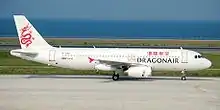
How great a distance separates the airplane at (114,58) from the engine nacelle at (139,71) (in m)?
0.20

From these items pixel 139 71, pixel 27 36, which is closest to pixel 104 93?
pixel 139 71

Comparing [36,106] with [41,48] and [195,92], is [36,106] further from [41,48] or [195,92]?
[41,48]

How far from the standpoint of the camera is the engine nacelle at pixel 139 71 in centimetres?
3709

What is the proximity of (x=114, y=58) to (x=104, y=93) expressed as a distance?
10076 millimetres

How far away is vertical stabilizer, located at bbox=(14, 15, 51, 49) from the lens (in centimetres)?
4000

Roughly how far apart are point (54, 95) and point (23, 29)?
45.6 feet

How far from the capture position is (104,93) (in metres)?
29.1

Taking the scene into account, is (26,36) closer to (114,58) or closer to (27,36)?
(27,36)

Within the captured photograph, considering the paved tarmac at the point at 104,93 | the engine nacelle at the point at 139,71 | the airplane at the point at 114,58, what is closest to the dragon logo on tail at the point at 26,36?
the airplane at the point at 114,58

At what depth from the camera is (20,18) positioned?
40312mm

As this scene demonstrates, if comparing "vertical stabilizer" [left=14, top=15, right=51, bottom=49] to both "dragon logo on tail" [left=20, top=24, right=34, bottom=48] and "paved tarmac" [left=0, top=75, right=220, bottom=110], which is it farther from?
"paved tarmac" [left=0, top=75, right=220, bottom=110]

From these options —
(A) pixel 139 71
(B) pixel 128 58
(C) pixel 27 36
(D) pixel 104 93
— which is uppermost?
(C) pixel 27 36

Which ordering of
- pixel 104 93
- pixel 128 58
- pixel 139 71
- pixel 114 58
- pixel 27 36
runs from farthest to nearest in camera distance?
pixel 27 36, pixel 114 58, pixel 128 58, pixel 139 71, pixel 104 93

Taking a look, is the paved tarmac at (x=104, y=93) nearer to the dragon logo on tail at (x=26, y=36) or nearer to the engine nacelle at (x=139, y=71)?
the engine nacelle at (x=139, y=71)
